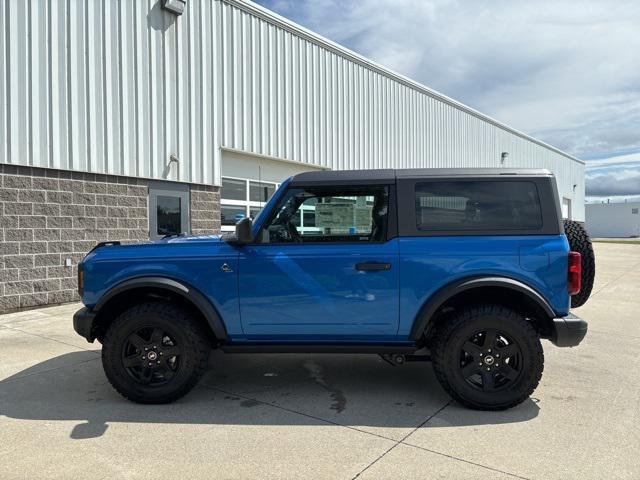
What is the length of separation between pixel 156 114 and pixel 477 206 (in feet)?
24.0

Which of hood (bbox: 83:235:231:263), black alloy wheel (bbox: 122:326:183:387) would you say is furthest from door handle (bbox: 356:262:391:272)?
black alloy wheel (bbox: 122:326:183:387)

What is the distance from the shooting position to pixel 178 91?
9492mm

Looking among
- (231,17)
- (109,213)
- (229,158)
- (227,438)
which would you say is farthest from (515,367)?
(231,17)

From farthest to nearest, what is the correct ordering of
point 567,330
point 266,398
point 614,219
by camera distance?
1. point 614,219
2. point 266,398
3. point 567,330

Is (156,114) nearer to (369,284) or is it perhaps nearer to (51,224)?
(51,224)

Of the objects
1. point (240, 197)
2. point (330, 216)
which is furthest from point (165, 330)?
point (240, 197)

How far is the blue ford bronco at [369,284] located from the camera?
3.63 meters

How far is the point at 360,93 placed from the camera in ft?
46.7

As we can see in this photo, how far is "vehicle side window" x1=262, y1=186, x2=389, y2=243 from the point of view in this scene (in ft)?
12.5

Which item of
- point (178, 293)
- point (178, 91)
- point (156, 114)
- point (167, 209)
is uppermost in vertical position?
point (178, 91)

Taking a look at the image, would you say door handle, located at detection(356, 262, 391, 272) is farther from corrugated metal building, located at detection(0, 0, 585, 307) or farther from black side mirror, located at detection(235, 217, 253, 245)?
corrugated metal building, located at detection(0, 0, 585, 307)

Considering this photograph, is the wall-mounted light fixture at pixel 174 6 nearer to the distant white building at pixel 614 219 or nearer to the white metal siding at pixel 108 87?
the white metal siding at pixel 108 87

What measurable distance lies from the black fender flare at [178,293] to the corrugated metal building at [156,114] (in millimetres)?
4756

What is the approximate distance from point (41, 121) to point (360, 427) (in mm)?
7083
